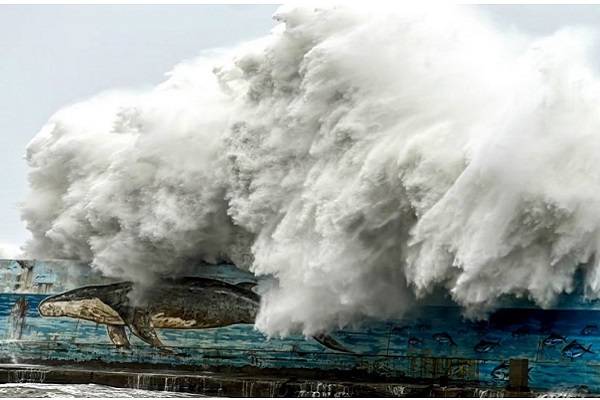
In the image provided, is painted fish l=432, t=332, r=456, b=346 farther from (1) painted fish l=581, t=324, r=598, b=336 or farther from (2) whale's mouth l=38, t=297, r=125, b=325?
(2) whale's mouth l=38, t=297, r=125, b=325

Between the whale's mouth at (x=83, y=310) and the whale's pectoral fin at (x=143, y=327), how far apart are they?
36cm

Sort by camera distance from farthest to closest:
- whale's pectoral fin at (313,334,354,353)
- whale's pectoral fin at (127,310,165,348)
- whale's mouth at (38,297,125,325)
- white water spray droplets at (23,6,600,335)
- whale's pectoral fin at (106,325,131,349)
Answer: whale's mouth at (38,297,125,325) < whale's pectoral fin at (106,325,131,349) < whale's pectoral fin at (127,310,165,348) < whale's pectoral fin at (313,334,354,353) < white water spray droplets at (23,6,600,335)

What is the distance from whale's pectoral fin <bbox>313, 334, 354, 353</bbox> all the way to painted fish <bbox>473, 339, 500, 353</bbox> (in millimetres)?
2921

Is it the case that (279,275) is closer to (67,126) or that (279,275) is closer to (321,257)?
(321,257)

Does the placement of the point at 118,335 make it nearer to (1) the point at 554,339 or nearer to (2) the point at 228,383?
(2) the point at 228,383

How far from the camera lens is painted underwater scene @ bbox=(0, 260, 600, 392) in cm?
1800

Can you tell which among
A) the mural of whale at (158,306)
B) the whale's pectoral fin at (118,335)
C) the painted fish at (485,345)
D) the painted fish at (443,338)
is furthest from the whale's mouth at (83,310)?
the painted fish at (485,345)

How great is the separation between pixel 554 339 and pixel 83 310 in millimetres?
11308

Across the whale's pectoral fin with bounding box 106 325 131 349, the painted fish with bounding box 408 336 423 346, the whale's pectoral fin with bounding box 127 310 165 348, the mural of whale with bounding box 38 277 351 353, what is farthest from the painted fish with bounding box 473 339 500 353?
the whale's pectoral fin with bounding box 106 325 131 349

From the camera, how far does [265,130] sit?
20.6 metres

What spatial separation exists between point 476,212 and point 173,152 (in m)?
7.91

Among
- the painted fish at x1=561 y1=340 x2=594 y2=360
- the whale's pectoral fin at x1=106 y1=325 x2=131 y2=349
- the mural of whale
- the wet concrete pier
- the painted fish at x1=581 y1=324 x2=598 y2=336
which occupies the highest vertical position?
the mural of whale

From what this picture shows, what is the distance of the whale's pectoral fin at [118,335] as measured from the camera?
23.1 m

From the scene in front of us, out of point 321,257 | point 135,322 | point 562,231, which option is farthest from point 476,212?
point 135,322
